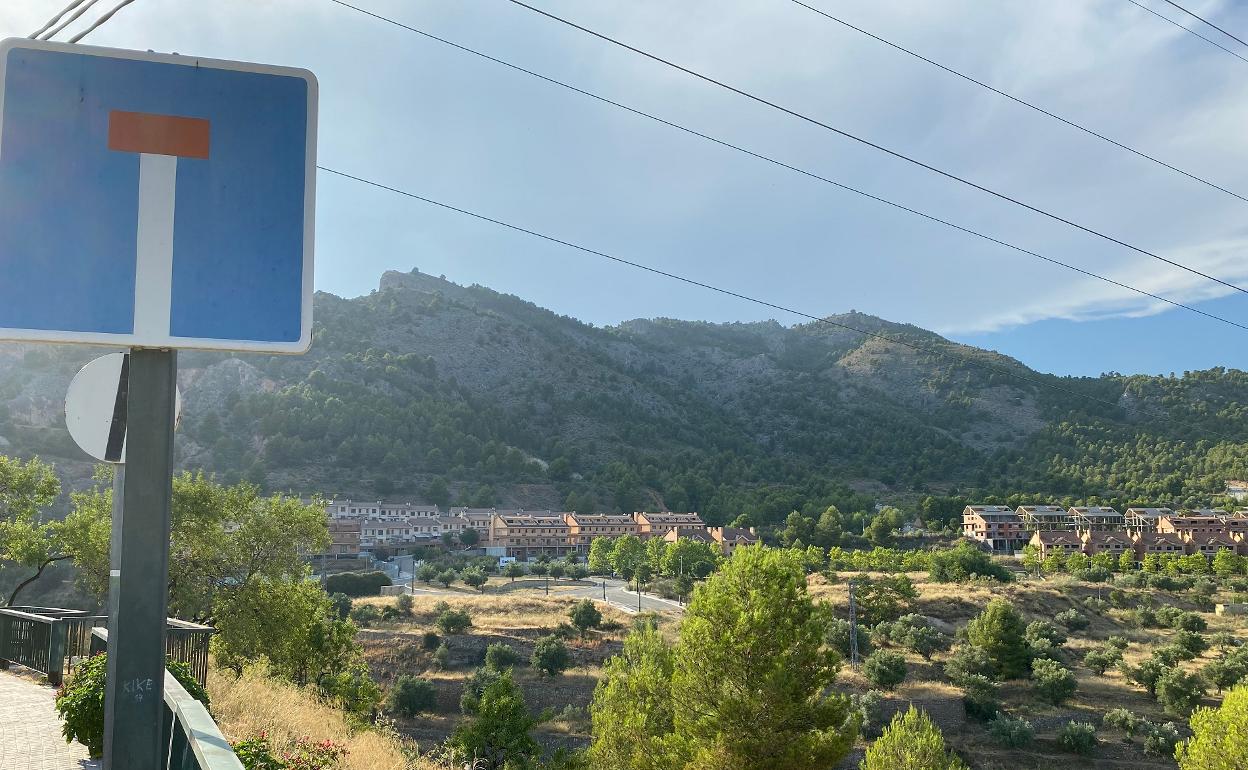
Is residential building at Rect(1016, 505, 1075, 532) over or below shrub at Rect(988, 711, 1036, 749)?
over

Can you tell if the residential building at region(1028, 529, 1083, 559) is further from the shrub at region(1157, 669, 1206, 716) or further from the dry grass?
the dry grass

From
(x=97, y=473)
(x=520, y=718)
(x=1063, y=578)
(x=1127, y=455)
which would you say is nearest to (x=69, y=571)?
(x=520, y=718)

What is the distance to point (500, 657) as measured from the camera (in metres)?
40.6

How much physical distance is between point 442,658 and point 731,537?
5193 centimetres

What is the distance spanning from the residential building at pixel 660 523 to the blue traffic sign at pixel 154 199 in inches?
3886

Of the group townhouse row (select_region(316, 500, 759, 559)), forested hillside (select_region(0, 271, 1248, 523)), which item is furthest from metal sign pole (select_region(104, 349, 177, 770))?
forested hillside (select_region(0, 271, 1248, 523))

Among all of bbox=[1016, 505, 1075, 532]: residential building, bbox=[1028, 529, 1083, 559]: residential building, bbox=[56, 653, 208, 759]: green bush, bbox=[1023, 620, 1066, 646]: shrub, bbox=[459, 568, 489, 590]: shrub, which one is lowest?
bbox=[459, 568, 489, 590]: shrub

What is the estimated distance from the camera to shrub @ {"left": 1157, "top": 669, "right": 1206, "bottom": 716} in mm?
35219

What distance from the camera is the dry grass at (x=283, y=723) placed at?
24.2ft

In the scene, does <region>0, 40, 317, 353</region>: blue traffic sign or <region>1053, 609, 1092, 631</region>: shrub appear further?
<region>1053, 609, 1092, 631</region>: shrub

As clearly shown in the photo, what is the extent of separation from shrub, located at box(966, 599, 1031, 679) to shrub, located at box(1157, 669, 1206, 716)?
6.28 metres

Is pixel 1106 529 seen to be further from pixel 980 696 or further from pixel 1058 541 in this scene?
pixel 980 696

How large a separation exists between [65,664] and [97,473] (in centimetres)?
350

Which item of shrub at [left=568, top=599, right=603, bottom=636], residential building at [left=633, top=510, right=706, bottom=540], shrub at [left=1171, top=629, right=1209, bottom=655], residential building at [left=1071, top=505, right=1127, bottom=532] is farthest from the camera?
residential building at [left=633, top=510, right=706, bottom=540]
